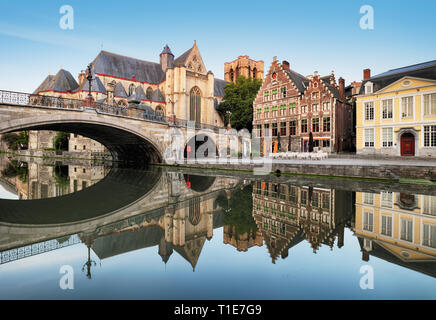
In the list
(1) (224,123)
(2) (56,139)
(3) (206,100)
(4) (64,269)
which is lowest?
(4) (64,269)

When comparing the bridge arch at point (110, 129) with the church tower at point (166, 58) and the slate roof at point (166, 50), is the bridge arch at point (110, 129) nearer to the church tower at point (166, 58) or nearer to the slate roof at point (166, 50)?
the church tower at point (166, 58)

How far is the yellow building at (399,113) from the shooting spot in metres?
20.3

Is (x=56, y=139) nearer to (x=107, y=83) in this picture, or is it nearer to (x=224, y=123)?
(x=107, y=83)

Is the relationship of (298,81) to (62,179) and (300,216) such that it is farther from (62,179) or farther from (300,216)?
(300,216)

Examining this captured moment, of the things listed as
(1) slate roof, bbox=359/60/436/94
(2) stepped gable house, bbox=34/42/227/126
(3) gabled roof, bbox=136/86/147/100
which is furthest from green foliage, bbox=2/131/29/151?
(1) slate roof, bbox=359/60/436/94

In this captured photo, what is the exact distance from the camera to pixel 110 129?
20547mm

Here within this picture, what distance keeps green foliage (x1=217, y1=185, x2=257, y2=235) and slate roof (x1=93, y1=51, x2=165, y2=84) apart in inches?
1447

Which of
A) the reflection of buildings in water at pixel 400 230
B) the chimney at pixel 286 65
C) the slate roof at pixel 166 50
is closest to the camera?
the reflection of buildings in water at pixel 400 230

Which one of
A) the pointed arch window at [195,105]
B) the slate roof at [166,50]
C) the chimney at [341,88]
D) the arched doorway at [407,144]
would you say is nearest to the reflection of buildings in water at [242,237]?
the arched doorway at [407,144]

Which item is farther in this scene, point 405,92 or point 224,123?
point 224,123

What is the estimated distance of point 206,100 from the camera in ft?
145

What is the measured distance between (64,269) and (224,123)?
140 feet

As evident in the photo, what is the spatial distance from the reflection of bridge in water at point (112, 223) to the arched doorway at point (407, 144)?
63.6ft

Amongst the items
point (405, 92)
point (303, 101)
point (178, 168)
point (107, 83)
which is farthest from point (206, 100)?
point (405, 92)
